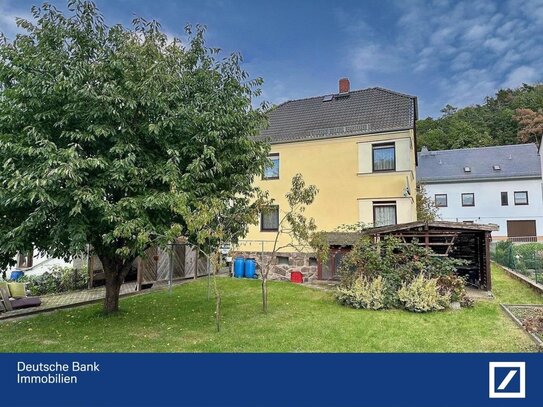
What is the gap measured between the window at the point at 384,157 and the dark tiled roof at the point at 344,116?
832 mm

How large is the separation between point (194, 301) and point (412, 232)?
28.1 feet

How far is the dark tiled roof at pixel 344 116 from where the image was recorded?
18281mm

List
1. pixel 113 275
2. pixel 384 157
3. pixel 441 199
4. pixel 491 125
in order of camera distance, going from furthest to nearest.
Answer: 1. pixel 491 125
2. pixel 441 199
3. pixel 384 157
4. pixel 113 275

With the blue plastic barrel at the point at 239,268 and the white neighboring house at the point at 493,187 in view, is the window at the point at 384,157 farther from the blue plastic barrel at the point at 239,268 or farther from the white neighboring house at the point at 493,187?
the white neighboring house at the point at 493,187

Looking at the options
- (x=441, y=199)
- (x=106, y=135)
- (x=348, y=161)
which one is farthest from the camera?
(x=441, y=199)

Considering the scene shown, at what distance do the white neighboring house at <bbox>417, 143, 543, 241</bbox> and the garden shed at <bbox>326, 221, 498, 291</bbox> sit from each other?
2225 cm

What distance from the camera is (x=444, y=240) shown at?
48.4 feet

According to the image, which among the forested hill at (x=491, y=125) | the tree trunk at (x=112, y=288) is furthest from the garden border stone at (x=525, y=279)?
the forested hill at (x=491, y=125)

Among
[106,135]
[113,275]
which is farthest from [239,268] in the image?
[106,135]

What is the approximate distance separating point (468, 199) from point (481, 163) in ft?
15.0

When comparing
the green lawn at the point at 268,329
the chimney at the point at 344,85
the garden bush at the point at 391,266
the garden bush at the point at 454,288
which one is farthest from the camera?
the chimney at the point at 344,85
